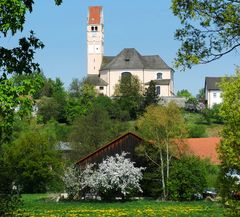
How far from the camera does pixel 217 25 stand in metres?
10.0

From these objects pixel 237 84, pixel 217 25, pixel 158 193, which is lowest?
→ pixel 158 193

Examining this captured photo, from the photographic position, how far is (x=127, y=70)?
4978 inches

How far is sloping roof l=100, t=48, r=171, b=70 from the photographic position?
418 feet

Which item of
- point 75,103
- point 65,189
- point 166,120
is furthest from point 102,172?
point 75,103

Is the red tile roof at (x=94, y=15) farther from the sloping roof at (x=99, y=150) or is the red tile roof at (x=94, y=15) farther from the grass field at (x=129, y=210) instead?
the grass field at (x=129, y=210)

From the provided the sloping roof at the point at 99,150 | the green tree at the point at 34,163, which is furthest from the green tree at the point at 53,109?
the sloping roof at the point at 99,150

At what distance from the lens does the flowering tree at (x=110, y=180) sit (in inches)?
1437

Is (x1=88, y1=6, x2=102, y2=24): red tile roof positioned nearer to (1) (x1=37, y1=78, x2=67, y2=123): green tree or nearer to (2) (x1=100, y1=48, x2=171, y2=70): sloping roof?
(2) (x1=100, y1=48, x2=171, y2=70): sloping roof

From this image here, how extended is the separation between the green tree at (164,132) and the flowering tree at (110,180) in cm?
327

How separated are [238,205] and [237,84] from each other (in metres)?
2.10

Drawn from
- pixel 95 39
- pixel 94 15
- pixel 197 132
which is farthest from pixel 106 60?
pixel 197 132

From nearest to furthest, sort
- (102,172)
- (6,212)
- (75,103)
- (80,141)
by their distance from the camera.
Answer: (6,212) → (102,172) → (80,141) → (75,103)

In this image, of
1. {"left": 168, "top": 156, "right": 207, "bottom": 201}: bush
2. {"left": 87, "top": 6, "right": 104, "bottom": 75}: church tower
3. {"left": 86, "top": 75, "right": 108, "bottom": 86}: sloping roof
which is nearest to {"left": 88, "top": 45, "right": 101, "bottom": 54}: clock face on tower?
{"left": 87, "top": 6, "right": 104, "bottom": 75}: church tower

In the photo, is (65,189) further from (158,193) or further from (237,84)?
(237,84)
